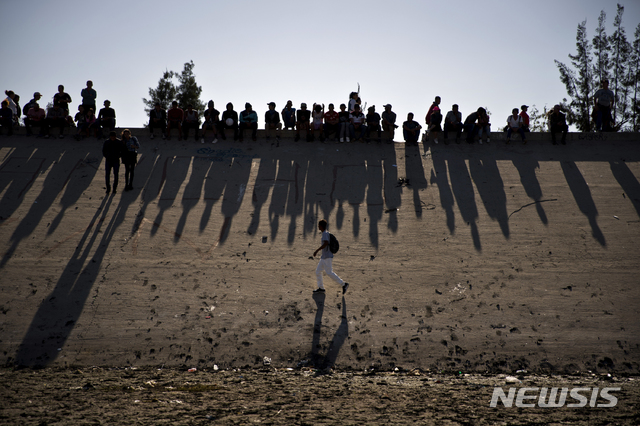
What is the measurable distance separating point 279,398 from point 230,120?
1106 cm

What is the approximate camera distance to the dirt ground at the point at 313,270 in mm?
6895

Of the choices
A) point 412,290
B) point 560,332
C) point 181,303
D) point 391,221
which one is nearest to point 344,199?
point 391,221

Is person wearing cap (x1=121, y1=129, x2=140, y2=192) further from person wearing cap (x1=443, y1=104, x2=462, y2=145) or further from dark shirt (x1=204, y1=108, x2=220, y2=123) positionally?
person wearing cap (x1=443, y1=104, x2=462, y2=145)

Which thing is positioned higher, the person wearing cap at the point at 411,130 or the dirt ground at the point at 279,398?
the person wearing cap at the point at 411,130

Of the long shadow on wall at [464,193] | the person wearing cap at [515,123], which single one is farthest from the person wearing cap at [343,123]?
the person wearing cap at [515,123]

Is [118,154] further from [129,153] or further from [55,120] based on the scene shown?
[55,120]

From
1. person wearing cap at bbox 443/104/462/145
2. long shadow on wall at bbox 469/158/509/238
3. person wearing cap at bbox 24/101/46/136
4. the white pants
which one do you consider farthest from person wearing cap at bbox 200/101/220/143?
long shadow on wall at bbox 469/158/509/238

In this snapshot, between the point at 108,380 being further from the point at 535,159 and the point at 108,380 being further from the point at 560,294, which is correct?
the point at 535,159

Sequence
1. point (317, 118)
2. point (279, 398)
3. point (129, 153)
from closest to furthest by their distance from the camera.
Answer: point (279, 398) < point (129, 153) < point (317, 118)

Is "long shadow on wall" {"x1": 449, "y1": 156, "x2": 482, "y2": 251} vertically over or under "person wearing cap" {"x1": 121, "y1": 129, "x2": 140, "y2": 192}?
under

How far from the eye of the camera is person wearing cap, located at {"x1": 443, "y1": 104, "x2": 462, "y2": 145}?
584 inches

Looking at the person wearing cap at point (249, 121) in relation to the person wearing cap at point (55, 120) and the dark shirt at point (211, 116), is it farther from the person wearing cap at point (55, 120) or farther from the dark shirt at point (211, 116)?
the person wearing cap at point (55, 120)

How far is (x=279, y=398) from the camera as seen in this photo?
559cm

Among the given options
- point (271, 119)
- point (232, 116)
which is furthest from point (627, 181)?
point (232, 116)
